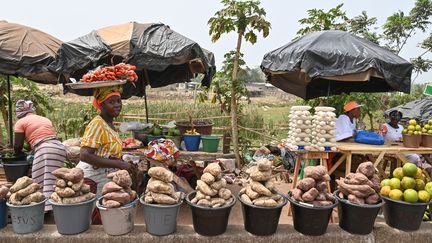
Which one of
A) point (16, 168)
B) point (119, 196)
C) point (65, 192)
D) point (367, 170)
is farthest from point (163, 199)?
point (16, 168)

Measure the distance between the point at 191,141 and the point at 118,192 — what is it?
2.12m

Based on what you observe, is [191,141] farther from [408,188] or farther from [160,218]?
[408,188]

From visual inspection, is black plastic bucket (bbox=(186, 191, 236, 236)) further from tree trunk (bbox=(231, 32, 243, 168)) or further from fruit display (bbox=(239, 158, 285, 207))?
tree trunk (bbox=(231, 32, 243, 168))

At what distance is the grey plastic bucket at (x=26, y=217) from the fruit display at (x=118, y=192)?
0.44 metres

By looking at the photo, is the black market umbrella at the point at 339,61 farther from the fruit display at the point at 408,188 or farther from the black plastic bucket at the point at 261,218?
the black plastic bucket at the point at 261,218

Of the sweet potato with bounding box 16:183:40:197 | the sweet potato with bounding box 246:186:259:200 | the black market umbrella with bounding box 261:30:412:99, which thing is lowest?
the sweet potato with bounding box 246:186:259:200

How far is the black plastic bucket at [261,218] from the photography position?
210 cm

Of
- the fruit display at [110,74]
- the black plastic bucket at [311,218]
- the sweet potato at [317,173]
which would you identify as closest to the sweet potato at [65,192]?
the fruit display at [110,74]

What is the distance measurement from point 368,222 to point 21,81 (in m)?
7.34

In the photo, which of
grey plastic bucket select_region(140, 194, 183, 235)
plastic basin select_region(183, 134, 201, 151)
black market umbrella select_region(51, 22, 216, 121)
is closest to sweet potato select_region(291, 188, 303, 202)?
grey plastic bucket select_region(140, 194, 183, 235)

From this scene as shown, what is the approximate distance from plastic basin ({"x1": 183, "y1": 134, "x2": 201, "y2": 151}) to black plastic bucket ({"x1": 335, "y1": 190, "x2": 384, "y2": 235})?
7.46 feet

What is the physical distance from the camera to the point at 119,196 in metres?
2.07

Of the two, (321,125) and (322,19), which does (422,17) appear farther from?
(321,125)

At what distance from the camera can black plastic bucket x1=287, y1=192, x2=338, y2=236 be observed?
2109 mm
